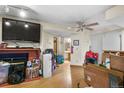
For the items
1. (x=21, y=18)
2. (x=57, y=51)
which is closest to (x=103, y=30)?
(x=57, y=51)

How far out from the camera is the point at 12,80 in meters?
3.48

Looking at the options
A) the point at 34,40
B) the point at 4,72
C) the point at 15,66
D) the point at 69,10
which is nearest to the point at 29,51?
the point at 34,40

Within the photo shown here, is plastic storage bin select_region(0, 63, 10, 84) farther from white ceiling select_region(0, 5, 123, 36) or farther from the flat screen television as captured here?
white ceiling select_region(0, 5, 123, 36)

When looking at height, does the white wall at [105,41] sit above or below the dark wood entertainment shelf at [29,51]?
above

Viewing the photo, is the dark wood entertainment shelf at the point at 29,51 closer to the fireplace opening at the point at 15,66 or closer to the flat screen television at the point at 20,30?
the fireplace opening at the point at 15,66

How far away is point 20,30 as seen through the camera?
4145 millimetres

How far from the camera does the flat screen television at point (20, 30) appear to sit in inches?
151

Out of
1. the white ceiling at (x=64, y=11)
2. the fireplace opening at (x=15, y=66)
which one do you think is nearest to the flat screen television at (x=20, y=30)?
the white ceiling at (x=64, y=11)

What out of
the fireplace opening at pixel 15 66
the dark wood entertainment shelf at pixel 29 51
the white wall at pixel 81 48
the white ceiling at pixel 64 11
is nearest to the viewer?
the white ceiling at pixel 64 11

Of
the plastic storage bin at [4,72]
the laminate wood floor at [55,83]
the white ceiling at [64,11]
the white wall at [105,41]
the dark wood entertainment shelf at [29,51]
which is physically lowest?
the laminate wood floor at [55,83]

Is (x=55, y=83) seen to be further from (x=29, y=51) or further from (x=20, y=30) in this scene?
(x=20, y=30)
